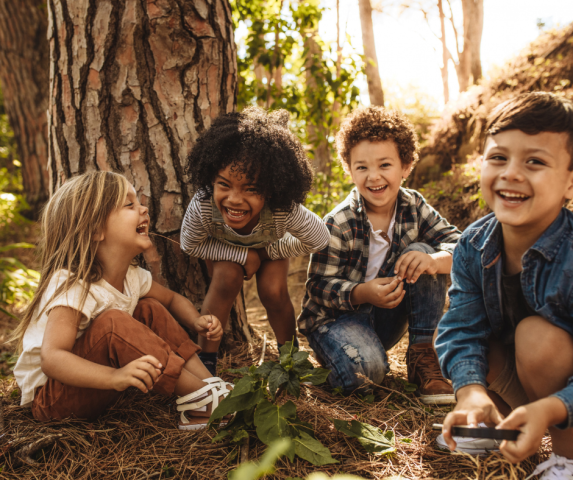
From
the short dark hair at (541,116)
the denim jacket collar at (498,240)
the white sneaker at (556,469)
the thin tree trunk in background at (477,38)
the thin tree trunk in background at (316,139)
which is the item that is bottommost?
the white sneaker at (556,469)

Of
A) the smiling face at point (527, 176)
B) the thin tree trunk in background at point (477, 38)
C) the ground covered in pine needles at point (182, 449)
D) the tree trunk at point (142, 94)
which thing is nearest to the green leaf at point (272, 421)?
the ground covered in pine needles at point (182, 449)

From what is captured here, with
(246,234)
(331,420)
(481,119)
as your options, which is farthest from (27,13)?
(331,420)

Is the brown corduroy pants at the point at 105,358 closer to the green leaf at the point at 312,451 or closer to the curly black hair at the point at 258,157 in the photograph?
the green leaf at the point at 312,451

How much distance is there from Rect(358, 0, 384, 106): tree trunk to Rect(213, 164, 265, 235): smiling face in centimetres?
413

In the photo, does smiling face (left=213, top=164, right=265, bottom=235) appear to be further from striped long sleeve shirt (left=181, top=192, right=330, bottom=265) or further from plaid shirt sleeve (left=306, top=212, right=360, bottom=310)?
plaid shirt sleeve (left=306, top=212, right=360, bottom=310)

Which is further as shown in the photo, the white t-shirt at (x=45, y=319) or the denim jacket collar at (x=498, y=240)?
the white t-shirt at (x=45, y=319)

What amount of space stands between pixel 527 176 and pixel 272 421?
1.10 m

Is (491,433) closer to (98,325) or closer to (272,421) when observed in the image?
(272,421)

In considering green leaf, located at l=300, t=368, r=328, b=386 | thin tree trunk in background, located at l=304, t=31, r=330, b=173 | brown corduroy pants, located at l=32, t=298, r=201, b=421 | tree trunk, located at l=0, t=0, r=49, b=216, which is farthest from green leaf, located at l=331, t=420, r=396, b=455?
tree trunk, located at l=0, t=0, r=49, b=216

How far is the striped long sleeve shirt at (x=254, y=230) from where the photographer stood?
2084mm

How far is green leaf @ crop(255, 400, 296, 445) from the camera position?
4.58 feet

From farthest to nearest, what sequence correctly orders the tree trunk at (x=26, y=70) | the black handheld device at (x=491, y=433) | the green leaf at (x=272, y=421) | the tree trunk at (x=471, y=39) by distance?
1. the tree trunk at (x=471, y=39)
2. the tree trunk at (x=26, y=70)
3. the green leaf at (x=272, y=421)
4. the black handheld device at (x=491, y=433)

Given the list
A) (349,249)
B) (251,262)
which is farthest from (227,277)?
(349,249)

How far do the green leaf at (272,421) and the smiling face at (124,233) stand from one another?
879 millimetres
